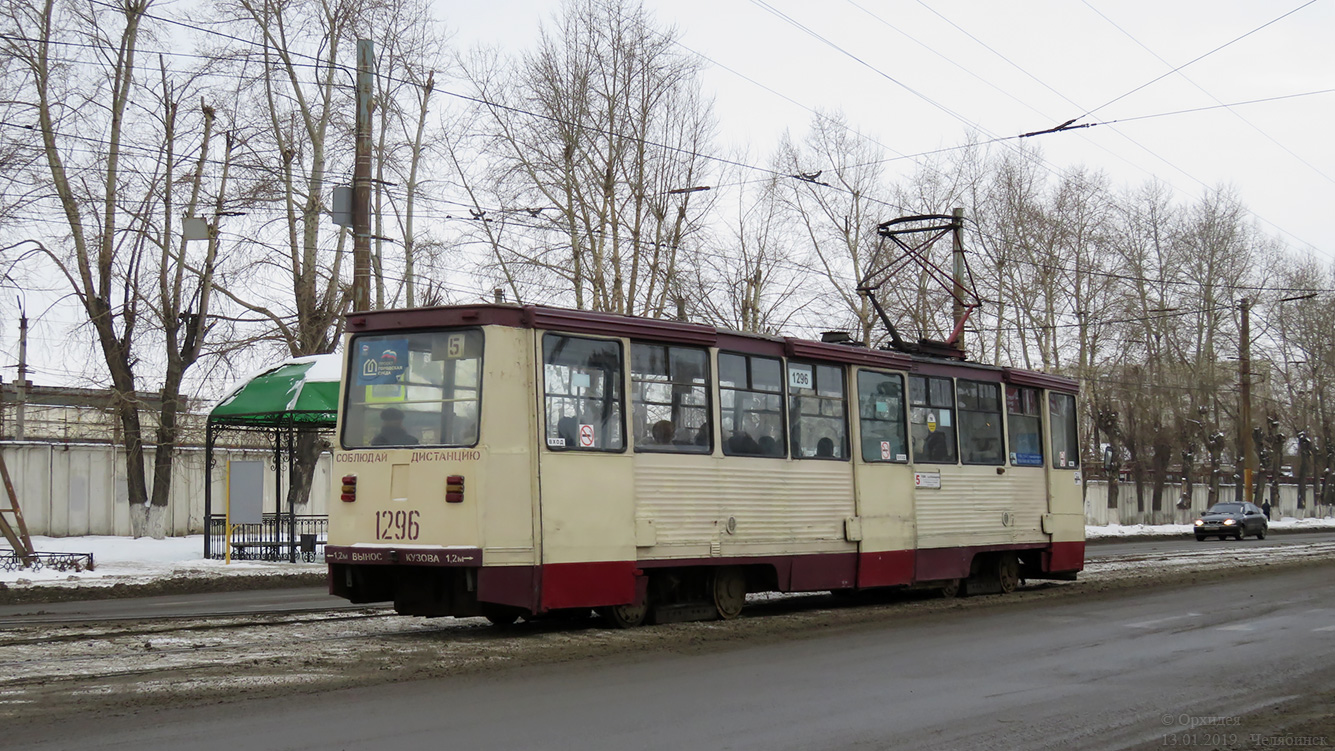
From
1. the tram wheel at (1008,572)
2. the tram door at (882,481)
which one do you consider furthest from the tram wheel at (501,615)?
the tram wheel at (1008,572)

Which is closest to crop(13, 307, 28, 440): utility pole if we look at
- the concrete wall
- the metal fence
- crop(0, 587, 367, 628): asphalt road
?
the concrete wall

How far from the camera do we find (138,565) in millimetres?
22719

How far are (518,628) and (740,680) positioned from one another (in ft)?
13.1

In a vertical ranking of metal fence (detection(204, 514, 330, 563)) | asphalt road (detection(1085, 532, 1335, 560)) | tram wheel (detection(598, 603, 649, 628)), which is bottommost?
asphalt road (detection(1085, 532, 1335, 560))

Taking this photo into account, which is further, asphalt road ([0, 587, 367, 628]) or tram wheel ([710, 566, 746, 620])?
asphalt road ([0, 587, 367, 628])

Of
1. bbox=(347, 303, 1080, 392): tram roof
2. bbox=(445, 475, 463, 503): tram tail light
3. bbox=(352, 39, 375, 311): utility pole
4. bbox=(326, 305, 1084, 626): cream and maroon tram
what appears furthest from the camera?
bbox=(352, 39, 375, 311): utility pole

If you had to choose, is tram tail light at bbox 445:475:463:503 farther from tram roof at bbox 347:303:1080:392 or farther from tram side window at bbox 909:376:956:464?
tram side window at bbox 909:376:956:464

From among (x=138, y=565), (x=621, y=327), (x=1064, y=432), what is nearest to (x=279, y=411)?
(x=138, y=565)

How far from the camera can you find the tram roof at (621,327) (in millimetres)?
11995

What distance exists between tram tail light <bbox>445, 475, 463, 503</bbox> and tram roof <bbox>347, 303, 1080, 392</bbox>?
1465mm

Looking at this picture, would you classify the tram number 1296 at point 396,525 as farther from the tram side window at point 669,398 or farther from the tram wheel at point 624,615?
the tram side window at point 669,398

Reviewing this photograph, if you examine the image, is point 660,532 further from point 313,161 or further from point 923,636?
point 313,161

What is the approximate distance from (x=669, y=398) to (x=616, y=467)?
1.11 m

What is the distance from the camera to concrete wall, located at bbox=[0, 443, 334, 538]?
32625 millimetres
